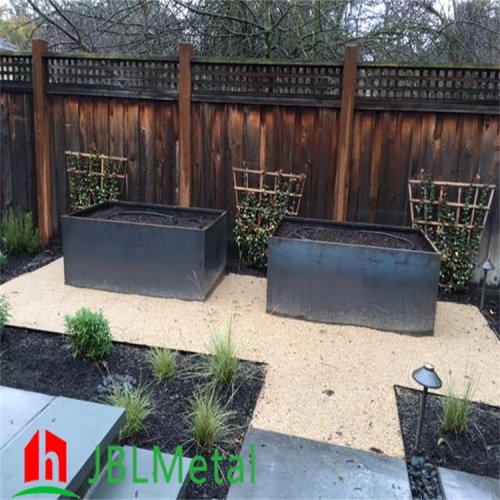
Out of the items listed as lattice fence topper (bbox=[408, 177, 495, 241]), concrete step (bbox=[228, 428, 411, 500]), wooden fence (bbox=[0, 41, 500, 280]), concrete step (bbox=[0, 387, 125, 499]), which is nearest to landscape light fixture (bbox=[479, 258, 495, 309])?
lattice fence topper (bbox=[408, 177, 495, 241])

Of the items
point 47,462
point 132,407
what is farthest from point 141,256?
point 47,462

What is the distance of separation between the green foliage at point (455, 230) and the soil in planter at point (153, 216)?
179 centimetres

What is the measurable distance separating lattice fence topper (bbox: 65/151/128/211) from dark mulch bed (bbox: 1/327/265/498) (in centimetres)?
185

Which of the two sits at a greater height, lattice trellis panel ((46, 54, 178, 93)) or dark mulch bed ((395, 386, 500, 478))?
lattice trellis panel ((46, 54, 178, 93))

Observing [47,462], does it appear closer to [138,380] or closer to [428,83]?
[138,380]

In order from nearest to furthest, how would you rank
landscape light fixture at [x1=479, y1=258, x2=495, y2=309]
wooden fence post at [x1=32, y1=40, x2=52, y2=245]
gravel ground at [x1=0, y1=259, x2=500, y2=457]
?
gravel ground at [x1=0, y1=259, x2=500, y2=457] < landscape light fixture at [x1=479, y1=258, x2=495, y2=309] < wooden fence post at [x1=32, y1=40, x2=52, y2=245]

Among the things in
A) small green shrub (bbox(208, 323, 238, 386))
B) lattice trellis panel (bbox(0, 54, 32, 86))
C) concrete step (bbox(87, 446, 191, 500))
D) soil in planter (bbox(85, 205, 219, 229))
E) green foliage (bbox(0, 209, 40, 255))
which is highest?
lattice trellis panel (bbox(0, 54, 32, 86))

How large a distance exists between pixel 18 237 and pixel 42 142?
944 mm

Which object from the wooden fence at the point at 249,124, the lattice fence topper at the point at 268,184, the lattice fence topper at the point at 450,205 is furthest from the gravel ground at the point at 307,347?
the wooden fence at the point at 249,124

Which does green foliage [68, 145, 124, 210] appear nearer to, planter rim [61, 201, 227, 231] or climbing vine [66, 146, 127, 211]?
climbing vine [66, 146, 127, 211]

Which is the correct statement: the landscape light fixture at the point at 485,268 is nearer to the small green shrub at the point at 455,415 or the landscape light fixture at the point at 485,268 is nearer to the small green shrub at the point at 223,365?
the small green shrub at the point at 455,415

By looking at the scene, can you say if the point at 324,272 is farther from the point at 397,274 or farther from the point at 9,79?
the point at 9,79

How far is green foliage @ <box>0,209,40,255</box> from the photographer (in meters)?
4.50

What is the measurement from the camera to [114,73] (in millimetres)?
4332
